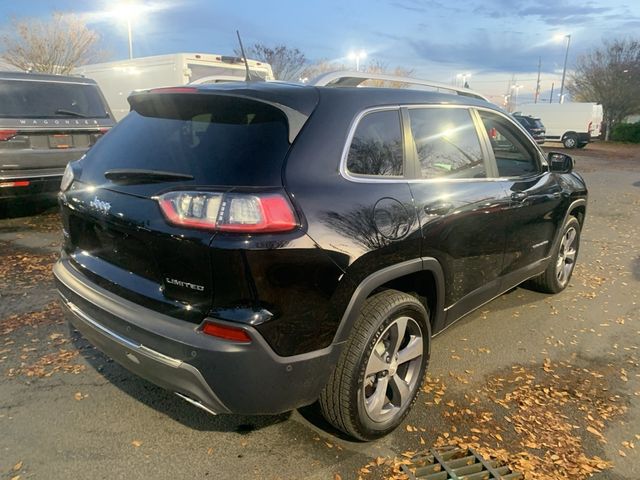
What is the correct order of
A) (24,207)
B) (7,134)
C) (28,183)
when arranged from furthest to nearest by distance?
(24,207) < (28,183) < (7,134)

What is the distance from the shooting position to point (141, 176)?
247 cm

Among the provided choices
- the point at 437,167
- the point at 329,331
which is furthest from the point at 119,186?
the point at 437,167

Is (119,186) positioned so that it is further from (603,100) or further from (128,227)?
(603,100)

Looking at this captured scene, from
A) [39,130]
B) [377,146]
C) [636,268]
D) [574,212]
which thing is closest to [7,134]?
[39,130]

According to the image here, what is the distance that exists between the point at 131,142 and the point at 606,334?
3.84 m

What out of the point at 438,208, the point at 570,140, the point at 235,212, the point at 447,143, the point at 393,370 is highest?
the point at 447,143

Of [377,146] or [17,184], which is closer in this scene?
[377,146]

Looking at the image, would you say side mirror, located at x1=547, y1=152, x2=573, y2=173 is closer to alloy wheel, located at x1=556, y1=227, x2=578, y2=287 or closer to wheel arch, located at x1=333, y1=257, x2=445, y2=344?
alloy wheel, located at x1=556, y1=227, x2=578, y2=287

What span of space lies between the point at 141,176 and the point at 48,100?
5.76 metres

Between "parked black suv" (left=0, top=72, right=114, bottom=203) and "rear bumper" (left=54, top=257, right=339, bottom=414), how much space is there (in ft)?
16.4

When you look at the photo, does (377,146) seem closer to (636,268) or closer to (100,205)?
(100,205)

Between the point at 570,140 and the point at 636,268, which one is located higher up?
the point at 636,268

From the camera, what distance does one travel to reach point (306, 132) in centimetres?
240

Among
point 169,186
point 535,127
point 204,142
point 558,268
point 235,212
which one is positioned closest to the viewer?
point 235,212
